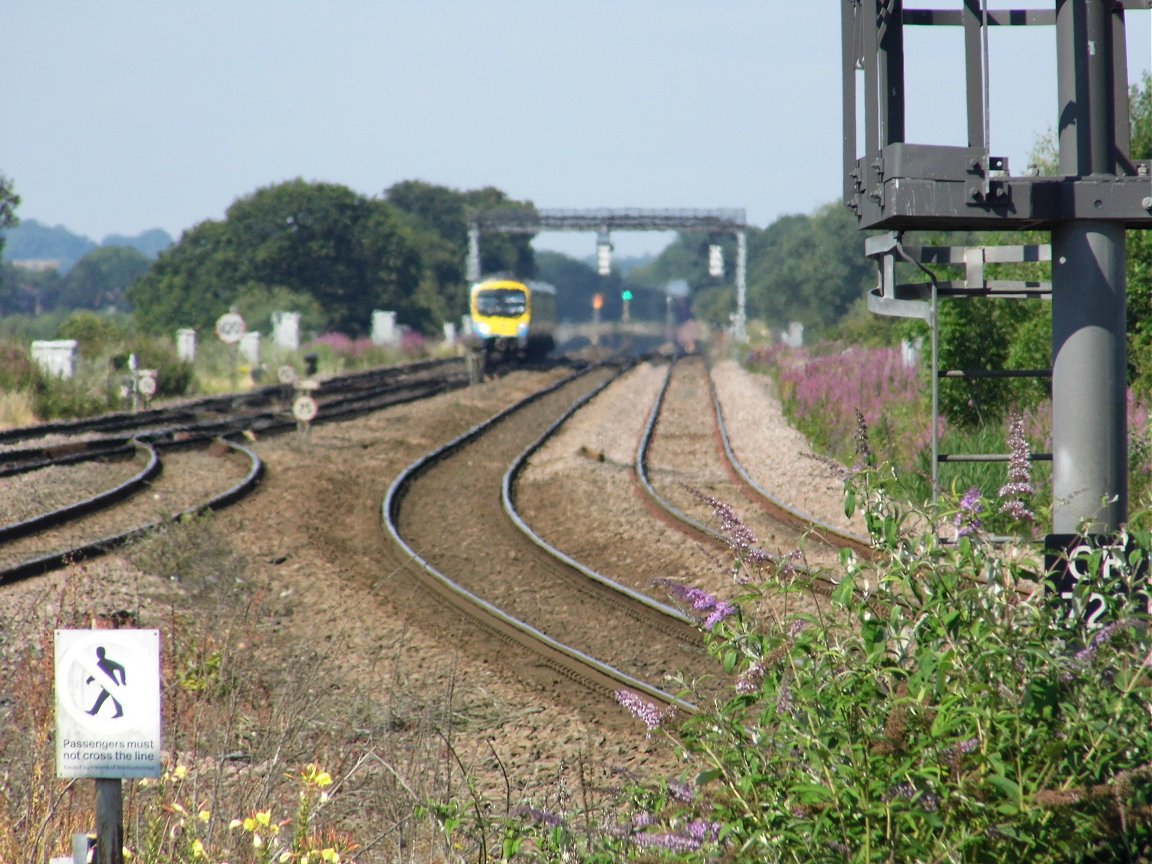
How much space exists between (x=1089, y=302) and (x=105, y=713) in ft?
12.7

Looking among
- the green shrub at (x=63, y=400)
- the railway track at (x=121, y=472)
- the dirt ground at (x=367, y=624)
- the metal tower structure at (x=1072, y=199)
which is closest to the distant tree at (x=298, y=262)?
the green shrub at (x=63, y=400)

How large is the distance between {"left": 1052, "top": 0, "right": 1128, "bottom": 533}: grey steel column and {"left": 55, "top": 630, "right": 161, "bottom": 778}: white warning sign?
346 cm

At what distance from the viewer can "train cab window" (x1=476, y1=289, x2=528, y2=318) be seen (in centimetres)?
4459

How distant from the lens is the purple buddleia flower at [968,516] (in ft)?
12.4

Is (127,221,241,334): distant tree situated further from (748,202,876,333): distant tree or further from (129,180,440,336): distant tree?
(748,202,876,333): distant tree

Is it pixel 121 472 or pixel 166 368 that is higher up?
pixel 166 368

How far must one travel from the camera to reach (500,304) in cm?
4478

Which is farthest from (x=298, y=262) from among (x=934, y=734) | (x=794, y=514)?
(x=934, y=734)

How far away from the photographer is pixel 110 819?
361 cm

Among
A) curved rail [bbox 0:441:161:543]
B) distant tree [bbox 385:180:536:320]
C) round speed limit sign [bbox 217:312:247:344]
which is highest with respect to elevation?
distant tree [bbox 385:180:536:320]

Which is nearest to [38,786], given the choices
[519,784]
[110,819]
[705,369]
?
[110,819]

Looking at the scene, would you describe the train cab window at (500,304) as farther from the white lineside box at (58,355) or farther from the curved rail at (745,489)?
the curved rail at (745,489)

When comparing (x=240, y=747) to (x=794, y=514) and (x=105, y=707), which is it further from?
(x=794, y=514)

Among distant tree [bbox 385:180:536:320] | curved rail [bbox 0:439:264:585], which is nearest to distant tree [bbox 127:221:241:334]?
distant tree [bbox 385:180:536:320]
